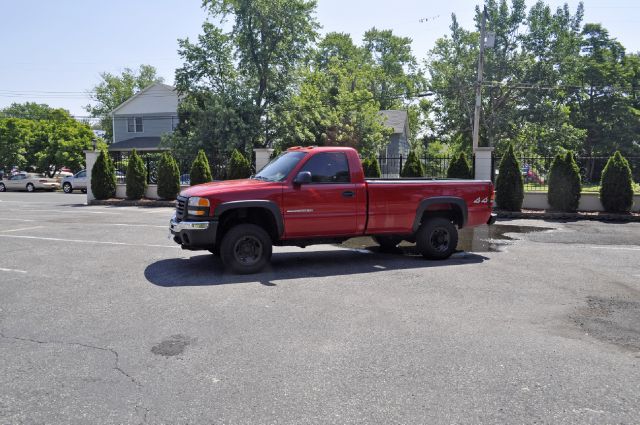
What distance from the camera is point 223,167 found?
26891 millimetres

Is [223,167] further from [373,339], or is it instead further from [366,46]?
[366,46]

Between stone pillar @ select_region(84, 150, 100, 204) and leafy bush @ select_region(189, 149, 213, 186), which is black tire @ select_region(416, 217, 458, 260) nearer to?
leafy bush @ select_region(189, 149, 213, 186)

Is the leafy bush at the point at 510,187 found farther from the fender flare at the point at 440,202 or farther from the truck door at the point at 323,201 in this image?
the truck door at the point at 323,201

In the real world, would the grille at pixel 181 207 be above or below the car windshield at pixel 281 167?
below

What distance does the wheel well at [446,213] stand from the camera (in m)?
9.27

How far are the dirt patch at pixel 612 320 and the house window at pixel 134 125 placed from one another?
48.1 metres

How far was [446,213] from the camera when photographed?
9.52m

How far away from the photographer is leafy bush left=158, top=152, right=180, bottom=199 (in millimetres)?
22609

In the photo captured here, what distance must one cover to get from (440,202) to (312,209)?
8.12 ft

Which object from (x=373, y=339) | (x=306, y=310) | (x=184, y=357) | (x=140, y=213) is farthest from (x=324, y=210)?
(x=140, y=213)

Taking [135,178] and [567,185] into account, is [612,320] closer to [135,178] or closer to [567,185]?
[567,185]

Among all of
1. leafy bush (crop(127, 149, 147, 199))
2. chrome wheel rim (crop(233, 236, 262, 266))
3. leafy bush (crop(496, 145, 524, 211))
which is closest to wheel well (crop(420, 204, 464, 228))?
chrome wheel rim (crop(233, 236, 262, 266))

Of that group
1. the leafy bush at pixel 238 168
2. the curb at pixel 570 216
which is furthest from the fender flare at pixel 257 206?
the leafy bush at pixel 238 168

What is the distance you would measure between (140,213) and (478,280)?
1387cm
